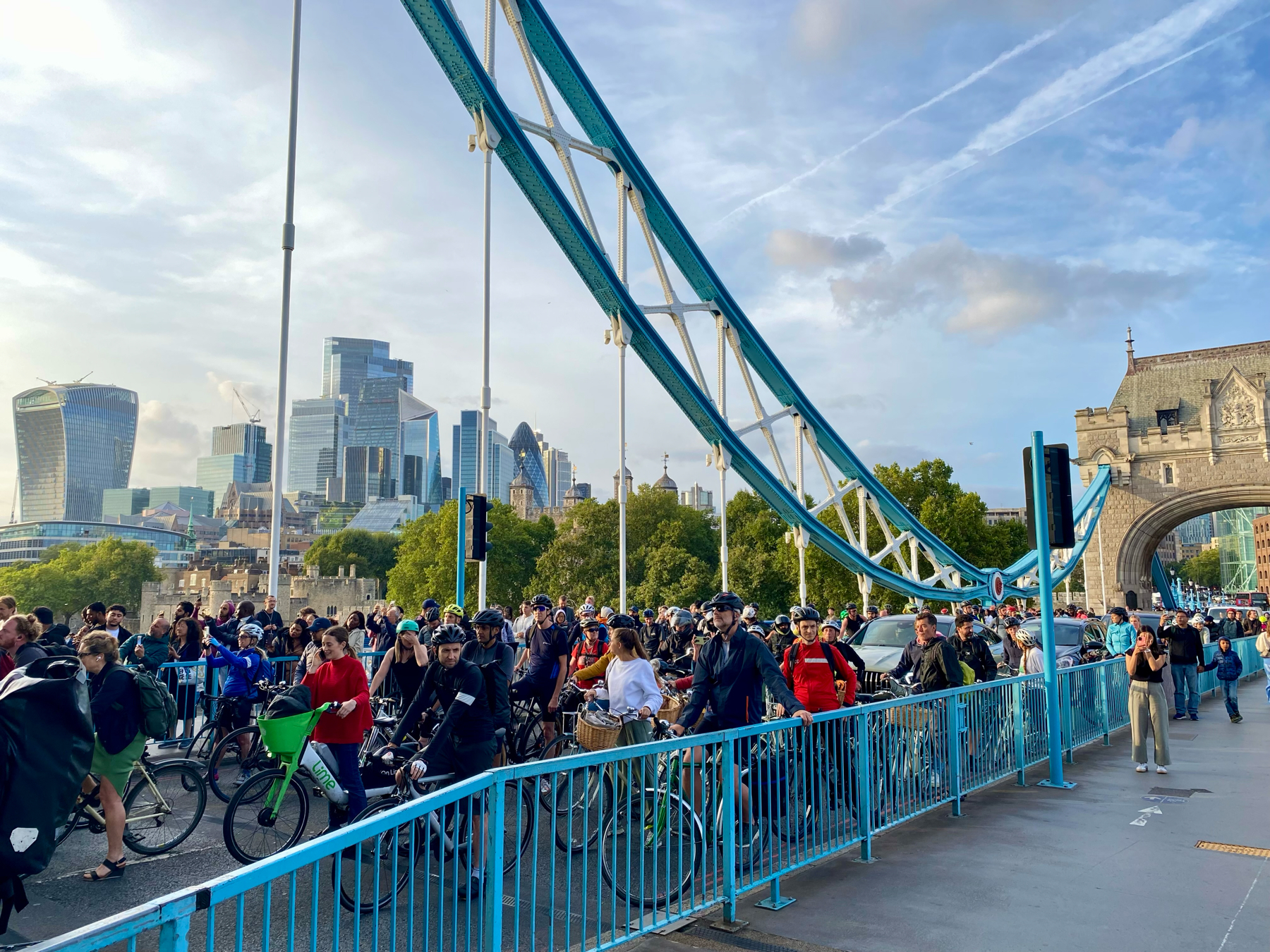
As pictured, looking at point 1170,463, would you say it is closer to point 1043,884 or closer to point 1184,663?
point 1184,663

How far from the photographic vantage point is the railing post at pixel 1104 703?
36.1ft

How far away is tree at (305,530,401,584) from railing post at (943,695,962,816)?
4039 inches

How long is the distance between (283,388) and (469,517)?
3.35 metres

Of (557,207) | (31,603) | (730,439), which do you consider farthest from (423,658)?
(31,603)

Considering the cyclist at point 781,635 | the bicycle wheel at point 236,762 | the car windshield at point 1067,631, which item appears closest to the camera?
the bicycle wheel at point 236,762

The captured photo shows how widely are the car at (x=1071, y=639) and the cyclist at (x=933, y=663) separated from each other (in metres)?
4.90

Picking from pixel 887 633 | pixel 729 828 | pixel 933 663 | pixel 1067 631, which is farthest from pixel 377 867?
pixel 1067 631

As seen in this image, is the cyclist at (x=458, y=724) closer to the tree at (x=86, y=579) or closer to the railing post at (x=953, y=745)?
the railing post at (x=953, y=745)

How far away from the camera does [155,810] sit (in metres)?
6.17

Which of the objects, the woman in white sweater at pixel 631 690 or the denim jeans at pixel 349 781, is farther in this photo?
the woman in white sweater at pixel 631 690

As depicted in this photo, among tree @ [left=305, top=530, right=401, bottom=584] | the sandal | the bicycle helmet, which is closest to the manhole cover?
the sandal

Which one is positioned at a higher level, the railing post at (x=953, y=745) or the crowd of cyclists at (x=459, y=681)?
the crowd of cyclists at (x=459, y=681)

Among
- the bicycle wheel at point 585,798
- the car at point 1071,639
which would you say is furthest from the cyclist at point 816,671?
the car at point 1071,639

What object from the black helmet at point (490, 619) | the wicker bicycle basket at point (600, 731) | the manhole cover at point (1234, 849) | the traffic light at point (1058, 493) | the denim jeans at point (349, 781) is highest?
the traffic light at point (1058, 493)
